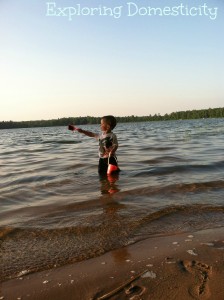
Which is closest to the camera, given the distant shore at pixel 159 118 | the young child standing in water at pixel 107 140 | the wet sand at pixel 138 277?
the wet sand at pixel 138 277

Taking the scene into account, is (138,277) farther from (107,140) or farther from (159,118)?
(159,118)

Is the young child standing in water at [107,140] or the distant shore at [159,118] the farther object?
the distant shore at [159,118]

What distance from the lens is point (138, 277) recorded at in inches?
108

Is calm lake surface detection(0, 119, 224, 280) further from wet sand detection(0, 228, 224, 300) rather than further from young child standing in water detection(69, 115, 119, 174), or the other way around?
young child standing in water detection(69, 115, 119, 174)

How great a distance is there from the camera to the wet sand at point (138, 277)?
2.51 metres

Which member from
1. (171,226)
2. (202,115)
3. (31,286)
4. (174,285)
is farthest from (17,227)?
(202,115)

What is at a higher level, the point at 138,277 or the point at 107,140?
the point at 107,140

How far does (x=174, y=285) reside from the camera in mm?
2584

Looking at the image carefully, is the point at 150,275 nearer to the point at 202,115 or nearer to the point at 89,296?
the point at 89,296

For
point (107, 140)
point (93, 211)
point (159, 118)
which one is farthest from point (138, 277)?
point (159, 118)

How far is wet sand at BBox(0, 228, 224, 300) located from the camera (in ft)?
8.22

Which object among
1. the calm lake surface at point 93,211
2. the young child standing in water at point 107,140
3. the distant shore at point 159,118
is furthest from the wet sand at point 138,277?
the distant shore at point 159,118

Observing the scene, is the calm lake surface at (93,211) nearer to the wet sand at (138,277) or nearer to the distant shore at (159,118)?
the wet sand at (138,277)

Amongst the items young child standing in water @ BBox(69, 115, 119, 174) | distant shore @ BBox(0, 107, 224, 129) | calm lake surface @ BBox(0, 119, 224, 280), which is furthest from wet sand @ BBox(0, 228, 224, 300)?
distant shore @ BBox(0, 107, 224, 129)
